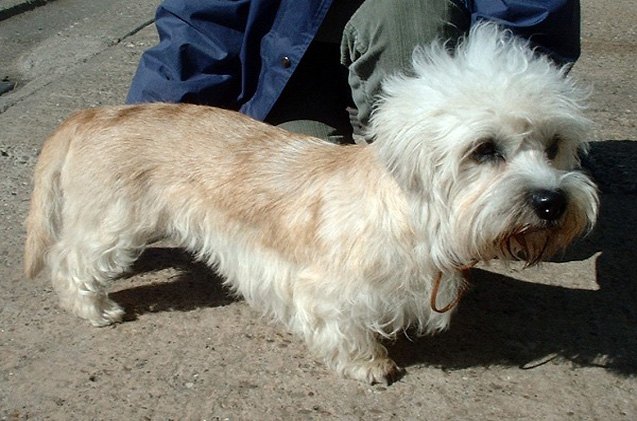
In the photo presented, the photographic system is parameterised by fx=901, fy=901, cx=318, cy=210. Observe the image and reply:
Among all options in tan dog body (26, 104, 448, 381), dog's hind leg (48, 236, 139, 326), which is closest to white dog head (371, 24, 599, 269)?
tan dog body (26, 104, 448, 381)

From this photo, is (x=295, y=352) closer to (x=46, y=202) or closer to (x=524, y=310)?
(x=524, y=310)

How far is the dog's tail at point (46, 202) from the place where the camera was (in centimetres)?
337

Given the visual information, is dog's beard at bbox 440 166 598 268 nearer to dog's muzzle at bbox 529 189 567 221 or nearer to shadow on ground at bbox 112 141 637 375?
dog's muzzle at bbox 529 189 567 221

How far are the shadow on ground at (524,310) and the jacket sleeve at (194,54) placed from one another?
0.70 m

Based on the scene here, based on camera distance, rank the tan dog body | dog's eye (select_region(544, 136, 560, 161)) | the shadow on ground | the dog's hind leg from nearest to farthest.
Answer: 1. dog's eye (select_region(544, 136, 560, 161))
2. the tan dog body
3. the shadow on ground
4. the dog's hind leg

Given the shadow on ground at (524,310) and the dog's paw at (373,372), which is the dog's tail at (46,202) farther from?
the dog's paw at (373,372)

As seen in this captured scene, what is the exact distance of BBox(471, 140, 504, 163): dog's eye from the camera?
254cm

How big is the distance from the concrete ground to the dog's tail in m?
0.21

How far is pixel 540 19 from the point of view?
350cm

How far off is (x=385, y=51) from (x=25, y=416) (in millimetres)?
1882

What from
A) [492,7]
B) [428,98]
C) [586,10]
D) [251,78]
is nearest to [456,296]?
[428,98]

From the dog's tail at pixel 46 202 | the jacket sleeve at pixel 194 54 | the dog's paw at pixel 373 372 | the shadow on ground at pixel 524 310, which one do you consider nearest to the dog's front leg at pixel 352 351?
the dog's paw at pixel 373 372

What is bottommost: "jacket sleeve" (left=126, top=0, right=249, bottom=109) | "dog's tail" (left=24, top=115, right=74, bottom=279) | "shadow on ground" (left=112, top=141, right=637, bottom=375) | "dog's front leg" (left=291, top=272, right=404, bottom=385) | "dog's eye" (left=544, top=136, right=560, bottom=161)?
"shadow on ground" (left=112, top=141, right=637, bottom=375)

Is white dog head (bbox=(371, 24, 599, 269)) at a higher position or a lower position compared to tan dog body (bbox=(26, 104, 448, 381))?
higher
